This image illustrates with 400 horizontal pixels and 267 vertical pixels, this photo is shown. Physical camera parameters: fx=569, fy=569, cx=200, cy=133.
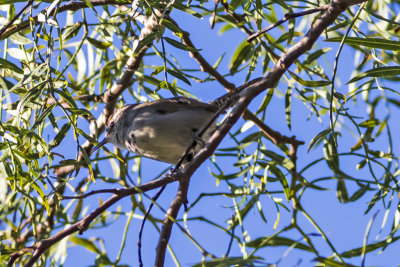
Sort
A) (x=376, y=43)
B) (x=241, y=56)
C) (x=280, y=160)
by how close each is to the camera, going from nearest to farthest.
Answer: (x=376, y=43) → (x=280, y=160) → (x=241, y=56)

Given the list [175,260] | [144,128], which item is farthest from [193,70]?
[175,260]

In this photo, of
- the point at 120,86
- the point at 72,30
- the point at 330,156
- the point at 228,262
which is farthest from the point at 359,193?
the point at 72,30

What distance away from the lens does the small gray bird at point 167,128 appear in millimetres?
2793

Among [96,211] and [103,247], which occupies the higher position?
[103,247]

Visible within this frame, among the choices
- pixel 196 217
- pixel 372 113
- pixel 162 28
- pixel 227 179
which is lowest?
pixel 196 217

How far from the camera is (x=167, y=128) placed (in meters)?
2.81

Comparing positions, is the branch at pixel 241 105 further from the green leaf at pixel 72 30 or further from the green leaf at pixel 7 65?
the green leaf at pixel 72 30

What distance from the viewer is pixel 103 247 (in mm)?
2590

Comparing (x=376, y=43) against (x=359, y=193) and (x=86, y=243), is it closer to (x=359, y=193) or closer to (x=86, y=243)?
(x=359, y=193)

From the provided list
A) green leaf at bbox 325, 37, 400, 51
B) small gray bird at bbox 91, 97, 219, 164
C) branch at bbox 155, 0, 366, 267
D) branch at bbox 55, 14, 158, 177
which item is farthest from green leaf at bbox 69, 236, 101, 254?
green leaf at bbox 325, 37, 400, 51

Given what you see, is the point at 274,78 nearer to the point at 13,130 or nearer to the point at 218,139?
the point at 218,139

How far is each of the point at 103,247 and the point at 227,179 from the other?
699mm

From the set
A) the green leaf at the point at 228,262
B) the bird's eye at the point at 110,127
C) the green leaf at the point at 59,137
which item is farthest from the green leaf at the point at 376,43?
the bird's eye at the point at 110,127

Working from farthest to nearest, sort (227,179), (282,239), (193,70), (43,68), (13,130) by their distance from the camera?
(193,70)
(227,179)
(282,239)
(13,130)
(43,68)
